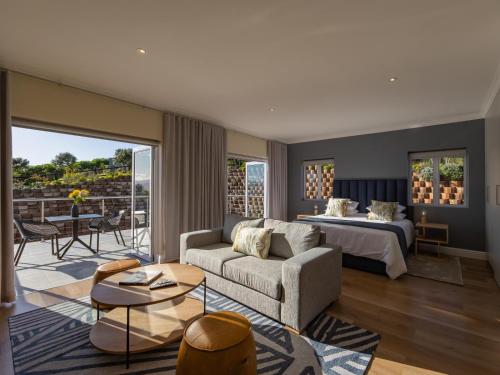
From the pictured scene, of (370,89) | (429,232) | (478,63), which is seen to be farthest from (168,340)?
(429,232)

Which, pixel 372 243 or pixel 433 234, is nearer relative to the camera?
pixel 372 243

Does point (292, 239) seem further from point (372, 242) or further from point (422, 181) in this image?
point (422, 181)

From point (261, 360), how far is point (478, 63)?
3.49 metres

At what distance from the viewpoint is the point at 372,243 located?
3.47m

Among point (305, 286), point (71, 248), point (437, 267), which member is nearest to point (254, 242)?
point (305, 286)

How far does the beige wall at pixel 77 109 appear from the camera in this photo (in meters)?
2.70

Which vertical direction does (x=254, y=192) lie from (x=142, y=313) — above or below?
above

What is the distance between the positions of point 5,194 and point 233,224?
2.50 metres

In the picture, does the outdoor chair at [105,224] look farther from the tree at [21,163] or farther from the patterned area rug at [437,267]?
the patterned area rug at [437,267]

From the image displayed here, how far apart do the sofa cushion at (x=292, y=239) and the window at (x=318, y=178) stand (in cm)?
354

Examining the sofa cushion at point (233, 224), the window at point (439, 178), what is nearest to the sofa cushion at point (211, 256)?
the sofa cushion at point (233, 224)

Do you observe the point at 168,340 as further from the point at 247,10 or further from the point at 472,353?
the point at 247,10

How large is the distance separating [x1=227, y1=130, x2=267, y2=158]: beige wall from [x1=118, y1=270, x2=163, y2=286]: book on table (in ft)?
11.4

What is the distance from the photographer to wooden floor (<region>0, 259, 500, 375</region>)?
1777 millimetres
